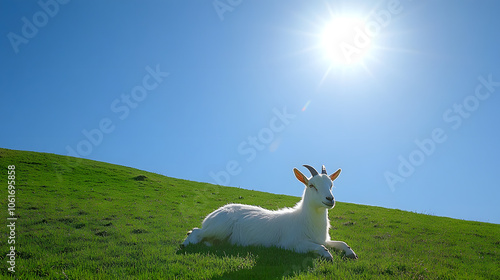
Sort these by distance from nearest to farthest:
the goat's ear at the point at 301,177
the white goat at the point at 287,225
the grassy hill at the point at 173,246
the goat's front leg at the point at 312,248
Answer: the grassy hill at the point at 173,246
the goat's front leg at the point at 312,248
the white goat at the point at 287,225
the goat's ear at the point at 301,177

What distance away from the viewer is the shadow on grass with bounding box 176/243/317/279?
19.2 ft

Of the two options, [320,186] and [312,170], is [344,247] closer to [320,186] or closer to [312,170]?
[320,186]

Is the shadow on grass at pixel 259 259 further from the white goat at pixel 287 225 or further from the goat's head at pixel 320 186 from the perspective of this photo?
the goat's head at pixel 320 186

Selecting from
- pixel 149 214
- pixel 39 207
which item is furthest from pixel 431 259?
pixel 39 207

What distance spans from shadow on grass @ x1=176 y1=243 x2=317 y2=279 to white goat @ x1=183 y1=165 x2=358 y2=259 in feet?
1.12

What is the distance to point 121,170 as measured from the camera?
36.2m

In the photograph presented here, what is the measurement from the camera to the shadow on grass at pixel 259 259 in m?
5.84

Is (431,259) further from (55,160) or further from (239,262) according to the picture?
(55,160)

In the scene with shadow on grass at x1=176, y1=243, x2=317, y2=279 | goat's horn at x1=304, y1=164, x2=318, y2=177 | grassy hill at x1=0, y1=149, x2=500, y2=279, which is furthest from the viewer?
goat's horn at x1=304, y1=164, x2=318, y2=177

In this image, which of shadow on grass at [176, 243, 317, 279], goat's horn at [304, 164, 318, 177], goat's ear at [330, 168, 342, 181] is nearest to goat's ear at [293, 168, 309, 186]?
goat's horn at [304, 164, 318, 177]

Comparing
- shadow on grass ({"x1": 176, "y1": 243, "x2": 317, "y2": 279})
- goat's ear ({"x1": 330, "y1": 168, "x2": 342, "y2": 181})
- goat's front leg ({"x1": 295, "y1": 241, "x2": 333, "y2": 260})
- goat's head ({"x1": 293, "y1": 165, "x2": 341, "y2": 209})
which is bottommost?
shadow on grass ({"x1": 176, "y1": 243, "x2": 317, "y2": 279})

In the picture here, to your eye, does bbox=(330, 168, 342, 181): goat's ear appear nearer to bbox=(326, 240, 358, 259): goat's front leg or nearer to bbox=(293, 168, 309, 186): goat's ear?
bbox=(293, 168, 309, 186): goat's ear

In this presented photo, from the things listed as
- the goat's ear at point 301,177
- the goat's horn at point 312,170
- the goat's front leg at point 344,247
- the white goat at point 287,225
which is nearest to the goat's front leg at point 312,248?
the white goat at point 287,225

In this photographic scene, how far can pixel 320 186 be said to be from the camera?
26.1 ft
